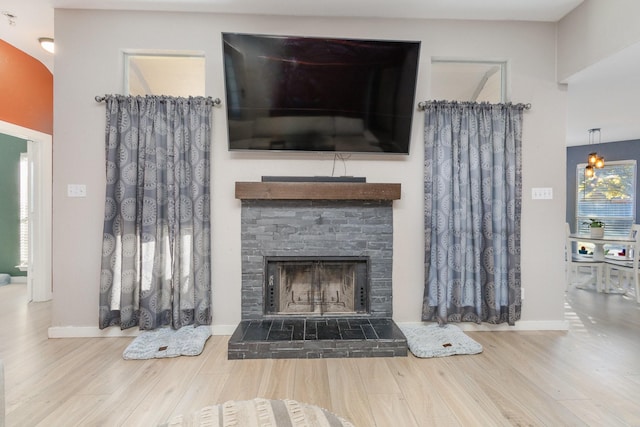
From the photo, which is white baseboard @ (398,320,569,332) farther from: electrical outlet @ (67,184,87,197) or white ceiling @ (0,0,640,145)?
electrical outlet @ (67,184,87,197)

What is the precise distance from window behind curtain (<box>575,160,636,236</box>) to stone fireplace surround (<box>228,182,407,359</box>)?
5565 millimetres

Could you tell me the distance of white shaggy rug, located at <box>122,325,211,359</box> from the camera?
2.29 m

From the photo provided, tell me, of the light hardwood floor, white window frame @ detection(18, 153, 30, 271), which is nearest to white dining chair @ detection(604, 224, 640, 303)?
A: the light hardwood floor

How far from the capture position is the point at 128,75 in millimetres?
2713

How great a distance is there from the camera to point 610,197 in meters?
5.78

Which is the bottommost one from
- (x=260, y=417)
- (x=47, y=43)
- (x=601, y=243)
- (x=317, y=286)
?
(x=260, y=417)

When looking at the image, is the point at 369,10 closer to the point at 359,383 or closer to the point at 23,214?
the point at 359,383

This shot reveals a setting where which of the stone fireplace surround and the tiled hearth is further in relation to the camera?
the stone fireplace surround

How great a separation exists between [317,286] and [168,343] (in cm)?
125

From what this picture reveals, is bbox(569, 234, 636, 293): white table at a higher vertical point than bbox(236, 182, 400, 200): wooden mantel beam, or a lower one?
lower

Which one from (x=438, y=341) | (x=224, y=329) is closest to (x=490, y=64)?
(x=438, y=341)

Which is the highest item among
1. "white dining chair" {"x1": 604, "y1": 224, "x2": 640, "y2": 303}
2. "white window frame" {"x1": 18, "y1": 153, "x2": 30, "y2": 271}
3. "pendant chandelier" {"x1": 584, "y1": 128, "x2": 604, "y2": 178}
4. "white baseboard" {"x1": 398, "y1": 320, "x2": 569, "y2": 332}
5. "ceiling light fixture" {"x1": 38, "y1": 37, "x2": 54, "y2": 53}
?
"ceiling light fixture" {"x1": 38, "y1": 37, "x2": 54, "y2": 53}

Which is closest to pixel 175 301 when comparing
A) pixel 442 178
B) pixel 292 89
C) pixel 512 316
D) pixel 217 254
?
pixel 217 254

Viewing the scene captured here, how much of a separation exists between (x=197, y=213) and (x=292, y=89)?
1269 millimetres
